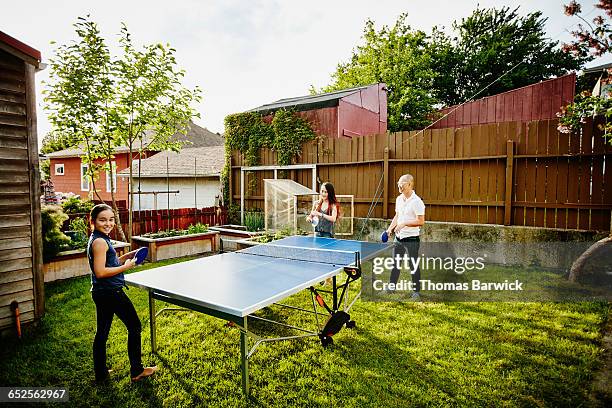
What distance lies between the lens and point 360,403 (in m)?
2.87

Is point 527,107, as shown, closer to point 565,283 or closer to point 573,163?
point 573,163

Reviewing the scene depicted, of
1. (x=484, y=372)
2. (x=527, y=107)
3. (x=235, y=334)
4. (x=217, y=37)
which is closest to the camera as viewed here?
(x=484, y=372)

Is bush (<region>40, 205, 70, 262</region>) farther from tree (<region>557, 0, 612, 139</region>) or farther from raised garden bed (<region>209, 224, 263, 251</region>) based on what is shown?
tree (<region>557, 0, 612, 139</region>)

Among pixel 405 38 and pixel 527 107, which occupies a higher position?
pixel 405 38

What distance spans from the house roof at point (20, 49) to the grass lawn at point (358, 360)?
351 centimetres

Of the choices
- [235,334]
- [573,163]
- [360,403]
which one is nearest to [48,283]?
[235,334]

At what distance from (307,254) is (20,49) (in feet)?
14.5

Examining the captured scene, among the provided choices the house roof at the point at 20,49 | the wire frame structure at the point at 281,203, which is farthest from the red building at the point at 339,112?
the house roof at the point at 20,49

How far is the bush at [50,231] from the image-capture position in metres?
6.34

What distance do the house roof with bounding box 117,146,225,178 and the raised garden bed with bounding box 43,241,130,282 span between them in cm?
771

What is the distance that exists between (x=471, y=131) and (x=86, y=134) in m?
8.98

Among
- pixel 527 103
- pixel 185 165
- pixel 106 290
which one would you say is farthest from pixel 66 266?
pixel 527 103

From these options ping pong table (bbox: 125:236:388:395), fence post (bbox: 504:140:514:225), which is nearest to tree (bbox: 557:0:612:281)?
fence post (bbox: 504:140:514:225)

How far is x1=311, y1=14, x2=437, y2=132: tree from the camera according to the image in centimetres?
2184
